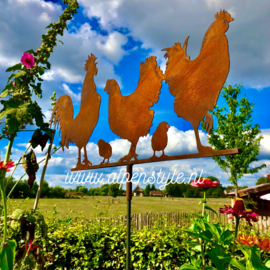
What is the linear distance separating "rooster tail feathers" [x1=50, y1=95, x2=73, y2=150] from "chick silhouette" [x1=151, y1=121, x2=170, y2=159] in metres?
1.56

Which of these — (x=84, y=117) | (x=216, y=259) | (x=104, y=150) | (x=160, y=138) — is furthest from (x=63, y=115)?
(x=216, y=259)

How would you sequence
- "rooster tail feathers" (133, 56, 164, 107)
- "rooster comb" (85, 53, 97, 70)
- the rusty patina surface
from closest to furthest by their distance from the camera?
the rusty patina surface < "rooster tail feathers" (133, 56, 164, 107) < "rooster comb" (85, 53, 97, 70)

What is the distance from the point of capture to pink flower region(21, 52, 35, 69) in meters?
2.29

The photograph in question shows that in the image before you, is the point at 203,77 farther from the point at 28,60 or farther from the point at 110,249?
the point at 110,249

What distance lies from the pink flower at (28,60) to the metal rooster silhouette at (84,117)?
0.73 meters

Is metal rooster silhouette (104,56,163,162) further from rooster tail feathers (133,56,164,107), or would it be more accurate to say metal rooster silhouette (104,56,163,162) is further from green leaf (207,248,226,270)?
green leaf (207,248,226,270)

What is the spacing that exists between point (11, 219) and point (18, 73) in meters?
1.42

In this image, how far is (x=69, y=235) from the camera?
2820 mm

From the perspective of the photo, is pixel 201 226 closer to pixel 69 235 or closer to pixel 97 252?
pixel 97 252

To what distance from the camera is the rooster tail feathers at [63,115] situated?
3090mm

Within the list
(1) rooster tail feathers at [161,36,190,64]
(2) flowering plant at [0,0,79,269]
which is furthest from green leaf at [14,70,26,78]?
(1) rooster tail feathers at [161,36,190,64]

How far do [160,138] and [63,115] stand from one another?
185 centimetres

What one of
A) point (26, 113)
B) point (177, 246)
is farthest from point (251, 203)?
point (26, 113)

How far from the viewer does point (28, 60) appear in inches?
91.0
